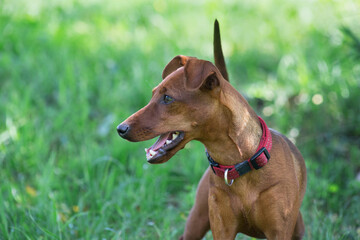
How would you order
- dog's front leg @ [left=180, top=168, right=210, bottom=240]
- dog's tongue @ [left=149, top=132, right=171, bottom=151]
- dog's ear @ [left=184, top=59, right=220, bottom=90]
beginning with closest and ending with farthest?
dog's ear @ [left=184, top=59, right=220, bottom=90]
dog's tongue @ [left=149, top=132, right=171, bottom=151]
dog's front leg @ [left=180, top=168, right=210, bottom=240]

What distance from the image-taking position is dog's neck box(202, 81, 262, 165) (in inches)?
97.6

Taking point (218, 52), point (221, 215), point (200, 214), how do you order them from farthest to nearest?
point (200, 214) → point (218, 52) → point (221, 215)

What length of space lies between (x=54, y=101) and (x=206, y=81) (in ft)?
11.2

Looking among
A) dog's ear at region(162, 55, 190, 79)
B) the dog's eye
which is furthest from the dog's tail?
the dog's eye

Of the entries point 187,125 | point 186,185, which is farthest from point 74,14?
point 187,125

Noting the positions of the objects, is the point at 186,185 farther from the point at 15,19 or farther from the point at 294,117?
the point at 15,19

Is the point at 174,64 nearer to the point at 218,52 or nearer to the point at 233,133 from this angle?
the point at 218,52

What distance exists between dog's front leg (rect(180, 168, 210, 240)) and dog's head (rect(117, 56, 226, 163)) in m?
0.56

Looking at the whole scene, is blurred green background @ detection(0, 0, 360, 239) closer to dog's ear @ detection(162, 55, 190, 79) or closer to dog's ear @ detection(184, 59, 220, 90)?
dog's ear @ detection(162, 55, 190, 79)

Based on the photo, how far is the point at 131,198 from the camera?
154 inches

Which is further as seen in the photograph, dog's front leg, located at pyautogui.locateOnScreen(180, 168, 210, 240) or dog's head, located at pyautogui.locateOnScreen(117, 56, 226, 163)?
dog's front leg, located at pyautogui.locateOnScreen(180, 168, 210, 240)

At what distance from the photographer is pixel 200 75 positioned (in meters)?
2.37

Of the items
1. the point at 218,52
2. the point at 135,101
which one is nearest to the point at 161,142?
the point at 218,52

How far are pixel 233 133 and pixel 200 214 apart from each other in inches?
28.9
